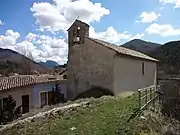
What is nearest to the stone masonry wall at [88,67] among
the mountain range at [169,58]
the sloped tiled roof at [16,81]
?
the sloped tiled roof at [16,81]

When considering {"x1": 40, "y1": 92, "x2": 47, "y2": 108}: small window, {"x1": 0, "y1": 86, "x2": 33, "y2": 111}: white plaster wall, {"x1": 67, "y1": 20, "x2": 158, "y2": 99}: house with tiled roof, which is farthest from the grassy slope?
{"x1": 40, "y1": 92, "x2": 47, "y2": 108}: small window

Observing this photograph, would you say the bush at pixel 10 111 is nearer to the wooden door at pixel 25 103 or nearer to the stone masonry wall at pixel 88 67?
the wooden door at pixel 25 103

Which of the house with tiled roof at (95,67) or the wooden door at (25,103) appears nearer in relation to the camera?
the house with tiled roof at (95,67)

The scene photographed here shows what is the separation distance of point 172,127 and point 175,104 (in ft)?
29.5

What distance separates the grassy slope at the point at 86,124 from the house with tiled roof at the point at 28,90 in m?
8.06

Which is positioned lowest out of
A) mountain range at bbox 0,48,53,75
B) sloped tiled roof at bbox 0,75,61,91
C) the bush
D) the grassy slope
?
the bush

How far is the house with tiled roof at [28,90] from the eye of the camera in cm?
1940

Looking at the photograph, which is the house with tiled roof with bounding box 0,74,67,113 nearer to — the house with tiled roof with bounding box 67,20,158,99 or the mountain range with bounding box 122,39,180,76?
the house with tiled roof with bounding box 67,20,158,99

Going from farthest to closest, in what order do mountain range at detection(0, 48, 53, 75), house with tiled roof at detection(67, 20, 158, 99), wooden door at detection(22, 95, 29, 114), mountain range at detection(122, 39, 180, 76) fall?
mountain range at detection(0, 48, 53, 75) < mountain range at detection(122, 39, 180, 76) < wooden door at detection(22, 95, 29, 114) < house with tiled roof at detection(67, 20, 158, 99)

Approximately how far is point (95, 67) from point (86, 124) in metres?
10.5

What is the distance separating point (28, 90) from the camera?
21656 millimetres

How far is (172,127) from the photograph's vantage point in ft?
44.3

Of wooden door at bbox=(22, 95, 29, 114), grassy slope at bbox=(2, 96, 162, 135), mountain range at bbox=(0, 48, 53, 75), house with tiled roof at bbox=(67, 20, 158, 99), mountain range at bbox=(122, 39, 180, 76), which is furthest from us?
mountain range at bbox=(0, 48, 53, 75)

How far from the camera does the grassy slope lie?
9.95 m
